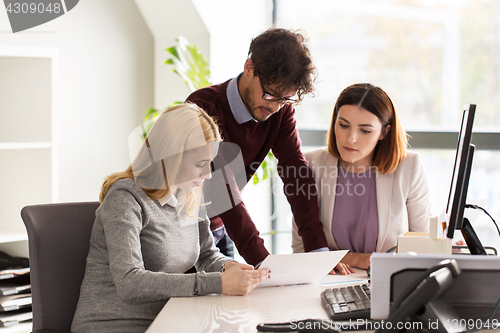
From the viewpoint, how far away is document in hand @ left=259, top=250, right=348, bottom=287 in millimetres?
1259

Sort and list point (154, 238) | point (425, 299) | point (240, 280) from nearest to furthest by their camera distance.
Answer: point (425, 299) < point (240, 280) < point (154, 238)

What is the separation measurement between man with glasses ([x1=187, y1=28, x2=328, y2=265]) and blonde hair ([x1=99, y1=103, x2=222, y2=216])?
0.94 feet

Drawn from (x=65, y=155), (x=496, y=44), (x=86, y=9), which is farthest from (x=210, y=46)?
(x=496, y=44)

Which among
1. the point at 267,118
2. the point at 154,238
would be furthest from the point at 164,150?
the point at 267,118

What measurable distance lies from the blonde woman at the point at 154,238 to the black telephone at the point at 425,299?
42cm

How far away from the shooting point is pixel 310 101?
10.9ft

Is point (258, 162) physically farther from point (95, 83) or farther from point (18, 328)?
point (95, 83)

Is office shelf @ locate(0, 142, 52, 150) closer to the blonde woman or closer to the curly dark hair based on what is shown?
the blonde woman

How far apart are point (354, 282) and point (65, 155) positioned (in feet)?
5.86

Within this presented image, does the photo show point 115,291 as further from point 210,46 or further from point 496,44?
point 496,44

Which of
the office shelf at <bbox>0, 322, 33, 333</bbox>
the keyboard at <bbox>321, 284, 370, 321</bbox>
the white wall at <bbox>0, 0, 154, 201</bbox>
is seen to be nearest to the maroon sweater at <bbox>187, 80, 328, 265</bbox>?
the keyboard at <bbox>321, 284, 370, 321</bbox>

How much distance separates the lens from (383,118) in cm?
186

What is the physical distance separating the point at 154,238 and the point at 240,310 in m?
0.35

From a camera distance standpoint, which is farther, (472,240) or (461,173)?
(472,240)
